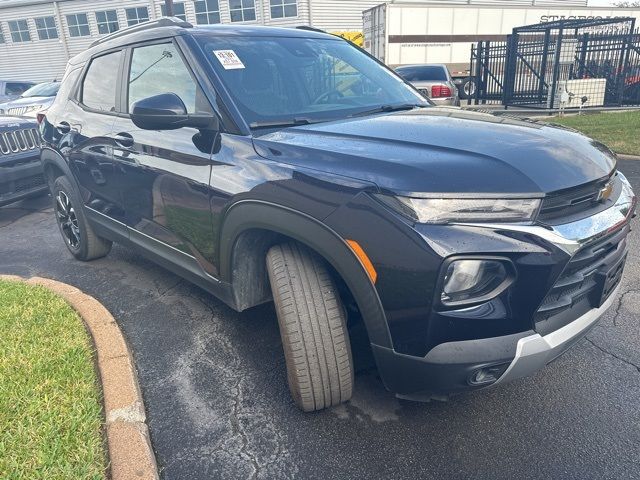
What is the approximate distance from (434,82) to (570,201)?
11357mm

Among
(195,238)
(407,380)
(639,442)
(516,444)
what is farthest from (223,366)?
(639,442)

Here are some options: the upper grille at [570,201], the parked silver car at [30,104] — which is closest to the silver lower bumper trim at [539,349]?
the upper grille at [570,201]

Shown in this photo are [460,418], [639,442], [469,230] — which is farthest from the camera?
[460,418]

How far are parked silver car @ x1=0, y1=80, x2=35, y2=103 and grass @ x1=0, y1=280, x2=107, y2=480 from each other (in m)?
11.3

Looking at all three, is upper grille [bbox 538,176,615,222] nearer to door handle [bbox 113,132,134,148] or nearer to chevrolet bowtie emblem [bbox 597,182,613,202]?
chevrolet bowtie emblem [bbox 597,182,613,202]

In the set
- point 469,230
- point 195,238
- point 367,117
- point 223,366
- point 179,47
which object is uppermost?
point 179,47

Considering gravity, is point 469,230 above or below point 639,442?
above

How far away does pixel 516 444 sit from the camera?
2.12 metres

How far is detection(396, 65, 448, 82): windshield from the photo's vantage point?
12.8 metres

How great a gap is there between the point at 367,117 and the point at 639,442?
2009mm

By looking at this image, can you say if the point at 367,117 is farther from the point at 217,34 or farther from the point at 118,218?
the point at 118,218

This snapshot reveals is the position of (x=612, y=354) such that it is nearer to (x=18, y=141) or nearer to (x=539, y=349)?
(x=539, y=349)

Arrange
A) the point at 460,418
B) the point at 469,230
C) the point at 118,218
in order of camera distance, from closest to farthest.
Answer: the point at 469,230, the point at 460,418, the point at 118,218

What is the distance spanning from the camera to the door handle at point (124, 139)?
3.13 metres
